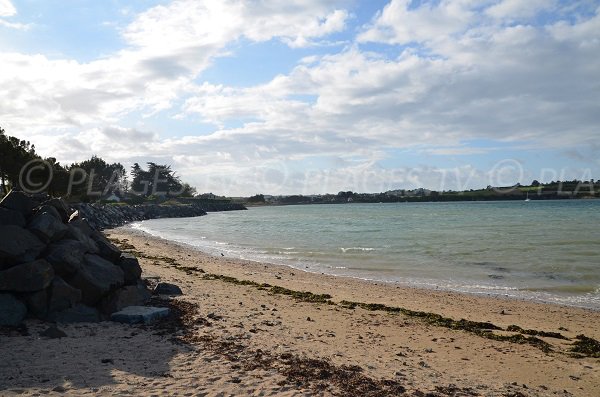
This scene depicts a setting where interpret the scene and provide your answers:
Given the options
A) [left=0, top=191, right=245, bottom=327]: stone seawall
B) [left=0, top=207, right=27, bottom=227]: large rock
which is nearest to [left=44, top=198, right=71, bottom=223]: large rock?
[left=0, top=191, right=245, bottom=327]: stone seawall

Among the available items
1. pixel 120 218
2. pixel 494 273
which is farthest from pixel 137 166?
pixel 494 273

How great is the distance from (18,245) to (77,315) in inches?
73.9

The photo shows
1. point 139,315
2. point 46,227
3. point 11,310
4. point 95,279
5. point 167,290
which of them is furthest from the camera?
point 167,290

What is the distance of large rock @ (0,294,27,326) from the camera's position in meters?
8.57

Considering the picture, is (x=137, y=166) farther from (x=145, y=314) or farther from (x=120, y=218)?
(x=145, y=314)

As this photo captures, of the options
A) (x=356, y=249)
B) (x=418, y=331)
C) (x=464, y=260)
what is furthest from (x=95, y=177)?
(x=418, y=331)

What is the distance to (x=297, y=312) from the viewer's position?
38.6ft

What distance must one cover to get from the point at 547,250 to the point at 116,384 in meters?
25.0

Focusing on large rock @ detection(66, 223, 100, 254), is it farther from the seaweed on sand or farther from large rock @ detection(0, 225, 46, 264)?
the seaweed on sand

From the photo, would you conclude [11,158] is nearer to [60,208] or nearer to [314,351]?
[60,208]

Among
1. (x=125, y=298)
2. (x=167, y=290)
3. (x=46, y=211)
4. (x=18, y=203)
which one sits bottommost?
(x=167, y=290)

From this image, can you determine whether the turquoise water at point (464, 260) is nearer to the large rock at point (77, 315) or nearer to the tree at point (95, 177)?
the large rock at point (77, 315)

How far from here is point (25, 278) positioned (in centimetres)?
899

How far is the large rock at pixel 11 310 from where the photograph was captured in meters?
8.57
